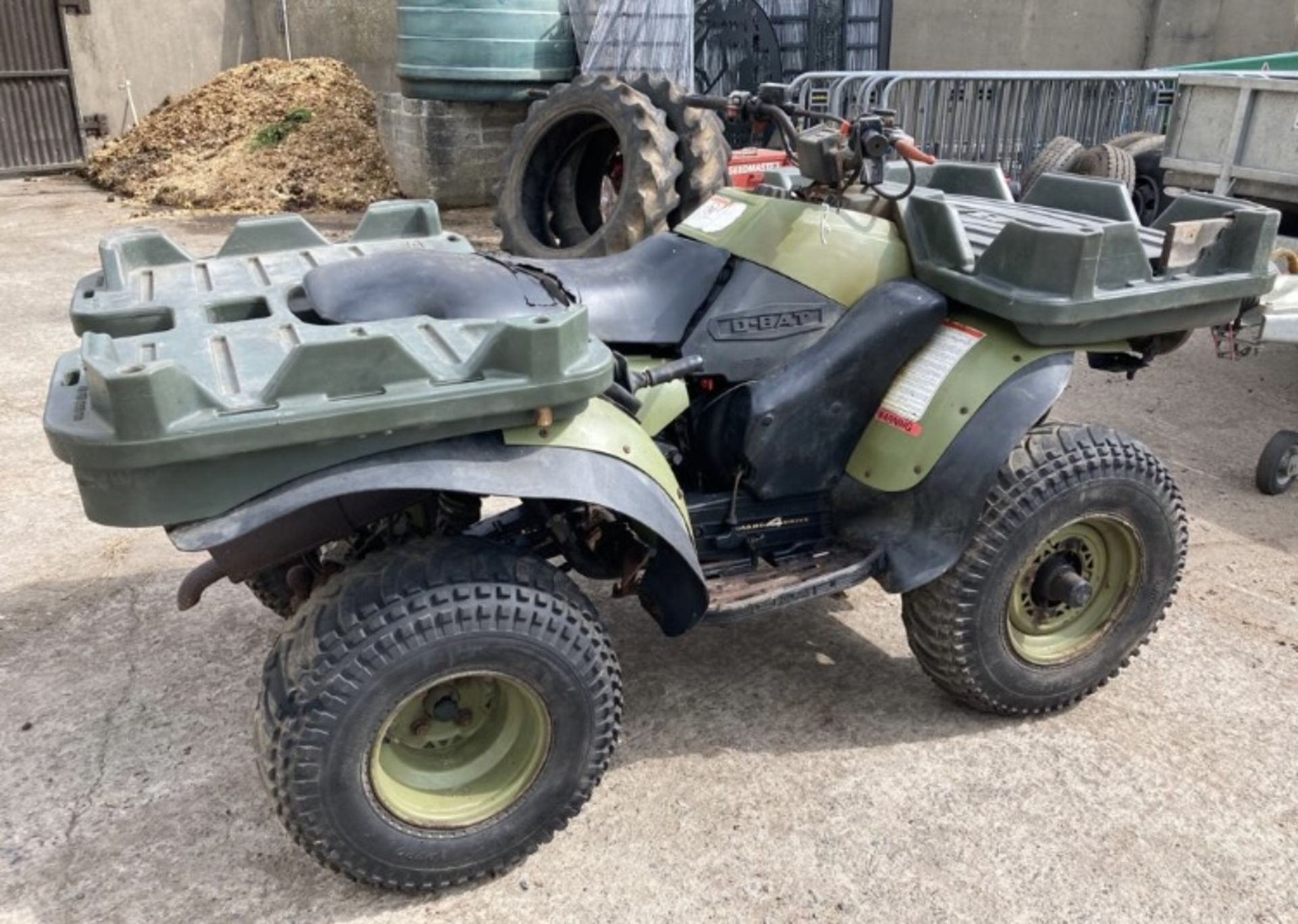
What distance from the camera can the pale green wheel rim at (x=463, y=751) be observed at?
2.60 m

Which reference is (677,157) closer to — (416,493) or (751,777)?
(751,777)

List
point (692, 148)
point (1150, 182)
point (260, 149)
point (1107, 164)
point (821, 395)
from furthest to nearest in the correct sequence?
point (260, 149)
point (1150, 182)
point (692, 148)
point (1107, 164)
point (821, 395)

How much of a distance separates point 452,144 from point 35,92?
542 cm

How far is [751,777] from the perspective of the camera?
10.0 ft

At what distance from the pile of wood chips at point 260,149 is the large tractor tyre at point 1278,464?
328 inches

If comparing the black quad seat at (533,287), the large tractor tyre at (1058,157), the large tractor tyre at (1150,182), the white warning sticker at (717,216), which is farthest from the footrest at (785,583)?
the large tractor tyre at (1150,182)

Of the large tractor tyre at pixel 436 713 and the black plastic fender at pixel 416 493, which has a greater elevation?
the black plastic fender at pixel 416 493

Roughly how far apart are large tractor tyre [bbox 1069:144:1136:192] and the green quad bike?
3622mm

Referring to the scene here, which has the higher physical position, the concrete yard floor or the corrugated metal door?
the corrugated metal door

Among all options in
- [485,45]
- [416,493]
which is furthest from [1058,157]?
[416,493]

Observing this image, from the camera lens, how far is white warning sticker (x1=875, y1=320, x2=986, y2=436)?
304 cm

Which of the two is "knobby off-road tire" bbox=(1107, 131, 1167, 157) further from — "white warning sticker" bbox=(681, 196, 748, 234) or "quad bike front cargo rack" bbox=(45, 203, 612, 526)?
"quad bike front cargo rack" bbox=(45, 203, 612, 526)

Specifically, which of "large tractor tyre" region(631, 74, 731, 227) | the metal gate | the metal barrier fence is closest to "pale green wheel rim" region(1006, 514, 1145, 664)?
"large tractor tyre" region(631, 74, 731, 227)

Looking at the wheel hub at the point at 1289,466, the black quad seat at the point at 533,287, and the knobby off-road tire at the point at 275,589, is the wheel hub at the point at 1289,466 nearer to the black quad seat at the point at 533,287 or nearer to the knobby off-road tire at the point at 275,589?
the black quad seat at the point at 533,287
